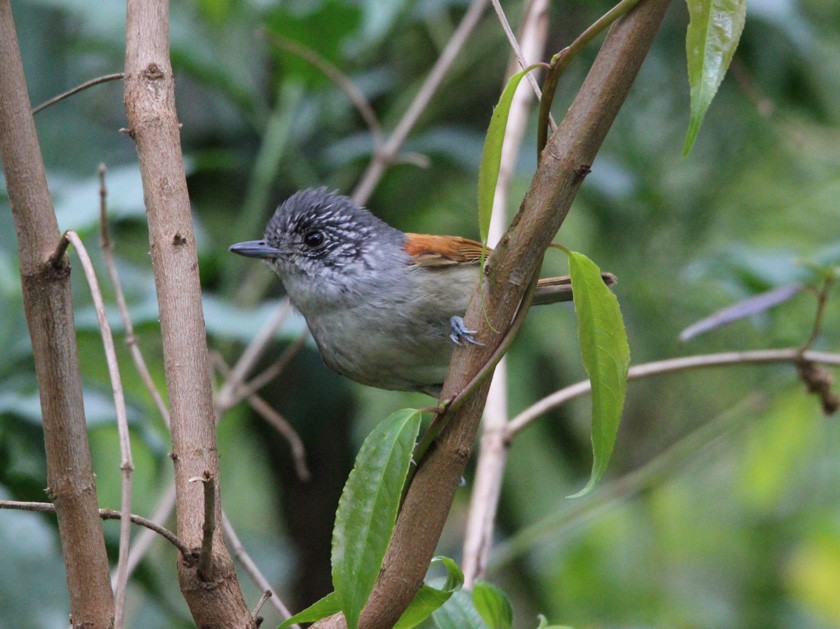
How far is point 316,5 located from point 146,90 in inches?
96.9

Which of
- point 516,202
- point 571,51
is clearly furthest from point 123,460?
point 516,202

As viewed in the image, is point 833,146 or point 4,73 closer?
point 4,73

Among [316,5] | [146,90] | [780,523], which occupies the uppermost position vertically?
[316,5]

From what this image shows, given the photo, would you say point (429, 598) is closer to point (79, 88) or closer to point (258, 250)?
point (79, 88)

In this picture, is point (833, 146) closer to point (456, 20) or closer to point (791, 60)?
point (791, 60)

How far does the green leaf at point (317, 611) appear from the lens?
1.38 meters

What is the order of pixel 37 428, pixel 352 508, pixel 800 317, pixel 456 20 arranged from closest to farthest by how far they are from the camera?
pixel 352 508
pixel 37 428
pixel 800 317
pixel 456 20

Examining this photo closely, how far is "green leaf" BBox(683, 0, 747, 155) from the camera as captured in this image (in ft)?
3.83

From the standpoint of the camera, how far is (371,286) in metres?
2.96

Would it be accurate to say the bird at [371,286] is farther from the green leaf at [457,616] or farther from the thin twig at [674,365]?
the green leaf at [457,616]

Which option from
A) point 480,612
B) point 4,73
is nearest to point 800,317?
point 480,612

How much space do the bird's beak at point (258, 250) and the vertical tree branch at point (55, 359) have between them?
1.61 m

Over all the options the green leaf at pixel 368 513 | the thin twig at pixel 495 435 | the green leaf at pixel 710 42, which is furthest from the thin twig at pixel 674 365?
the green leaf at pixel 710 42

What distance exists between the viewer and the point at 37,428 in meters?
2.68
